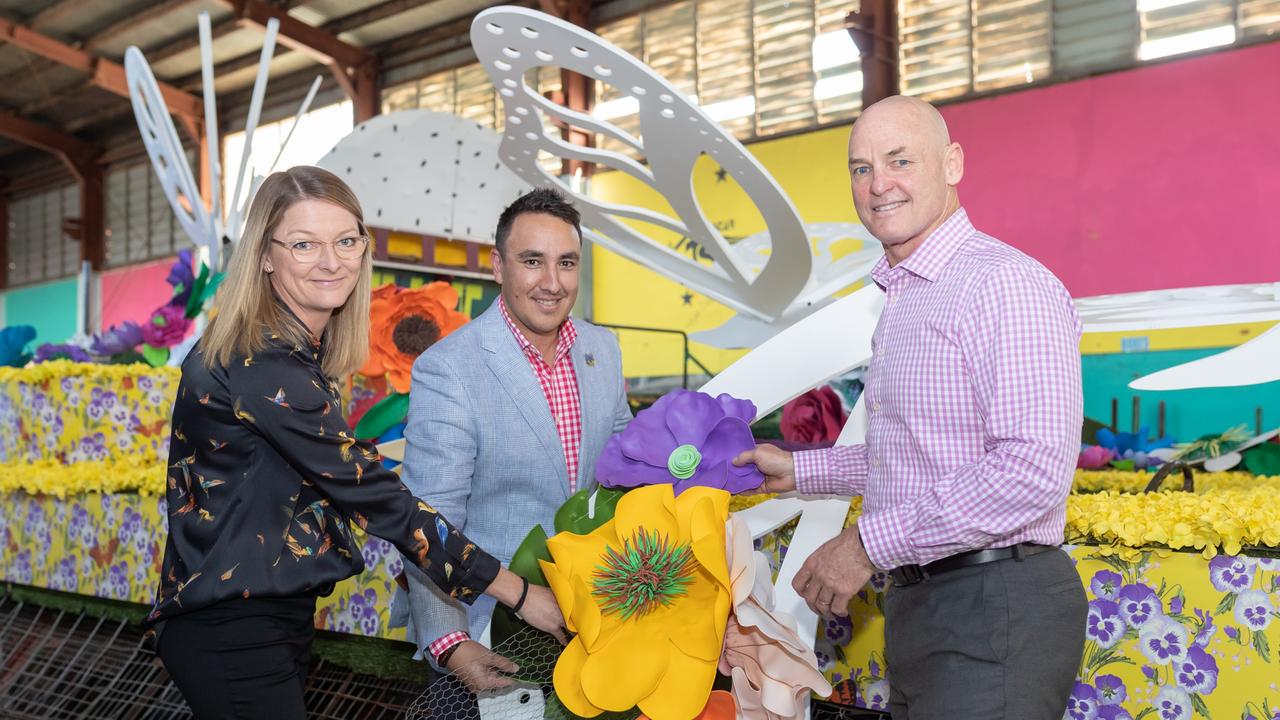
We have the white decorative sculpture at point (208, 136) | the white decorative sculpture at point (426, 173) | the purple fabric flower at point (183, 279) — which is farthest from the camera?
the white decorative sculpture at point (208, 136)

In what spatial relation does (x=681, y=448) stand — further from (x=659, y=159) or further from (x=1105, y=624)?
(x=659, y=159)

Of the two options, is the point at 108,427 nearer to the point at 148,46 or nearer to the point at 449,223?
the point at 449,223

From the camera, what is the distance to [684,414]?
150cm

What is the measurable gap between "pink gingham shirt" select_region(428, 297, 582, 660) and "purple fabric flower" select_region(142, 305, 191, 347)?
3.23 metres

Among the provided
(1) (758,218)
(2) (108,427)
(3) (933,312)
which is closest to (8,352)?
(2) (108,427)

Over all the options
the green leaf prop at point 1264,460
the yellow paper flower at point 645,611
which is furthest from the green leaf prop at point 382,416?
the green leaf prop at point 1264,460

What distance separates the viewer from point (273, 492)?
127 cm

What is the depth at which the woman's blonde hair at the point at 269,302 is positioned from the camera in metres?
1.25

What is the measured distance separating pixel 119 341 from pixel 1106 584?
165 inches

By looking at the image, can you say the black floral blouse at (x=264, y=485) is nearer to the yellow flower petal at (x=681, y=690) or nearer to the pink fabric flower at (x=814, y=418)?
→ the yellow flower petal at (x=681, y=690)

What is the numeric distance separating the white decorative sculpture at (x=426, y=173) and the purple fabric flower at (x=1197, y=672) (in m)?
4.22

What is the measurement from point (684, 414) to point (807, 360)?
1.79 ft

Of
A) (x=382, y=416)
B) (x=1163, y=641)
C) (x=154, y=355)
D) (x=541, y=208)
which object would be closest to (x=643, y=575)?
(x=541, y=208)

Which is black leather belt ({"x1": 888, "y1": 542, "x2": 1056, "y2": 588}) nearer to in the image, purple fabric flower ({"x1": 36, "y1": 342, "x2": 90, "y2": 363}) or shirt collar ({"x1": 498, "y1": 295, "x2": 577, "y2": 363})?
shirt collar ({"x1": 498, "y1": 295, "x2": 577, "y2": 363})
